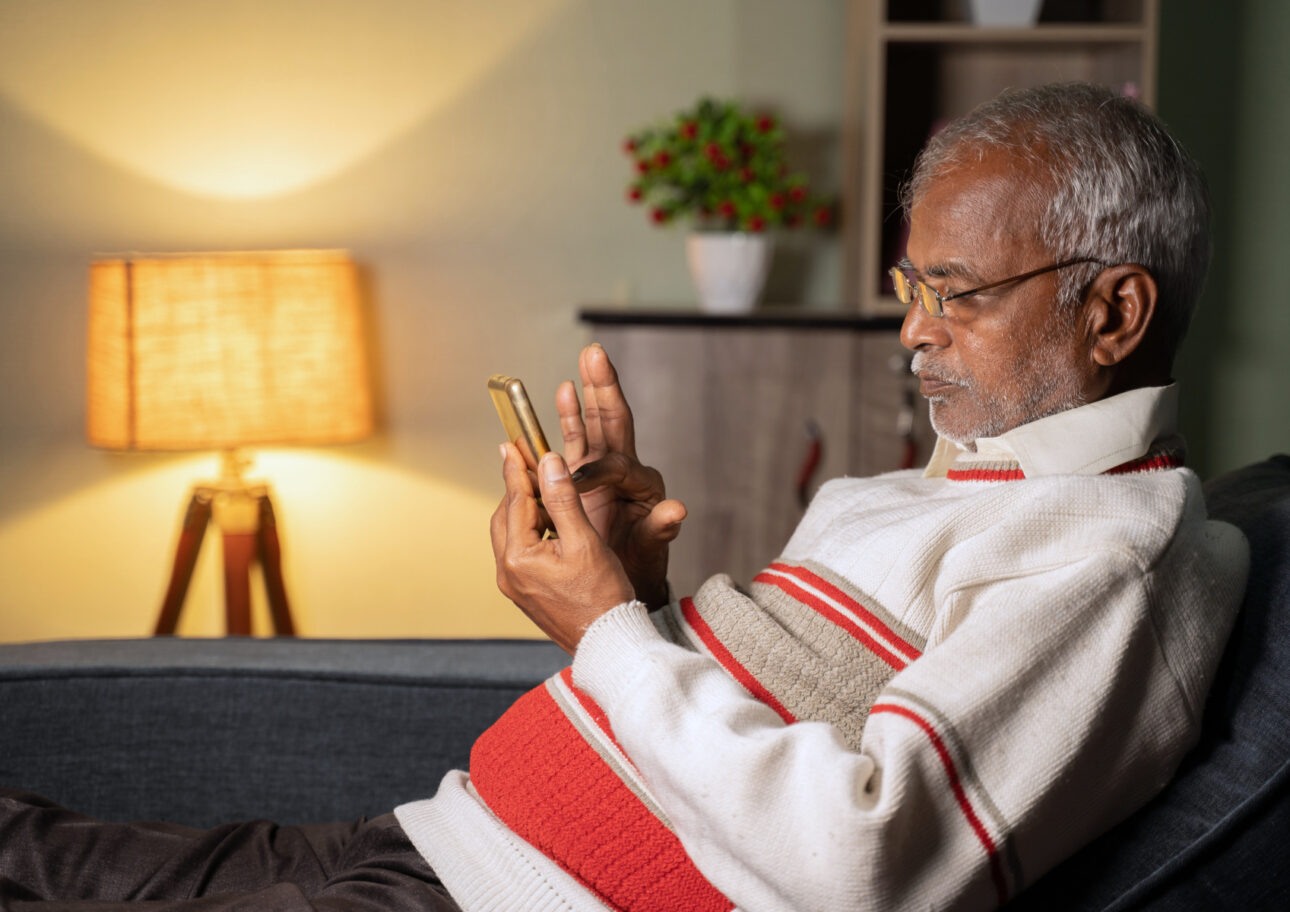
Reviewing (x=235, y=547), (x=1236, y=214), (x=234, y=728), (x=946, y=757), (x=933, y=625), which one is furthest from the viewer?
(x=1236, y=214)

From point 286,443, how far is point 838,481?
1.43 m

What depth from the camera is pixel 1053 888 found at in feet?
2.89

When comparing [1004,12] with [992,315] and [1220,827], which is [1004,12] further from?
[1220,827]

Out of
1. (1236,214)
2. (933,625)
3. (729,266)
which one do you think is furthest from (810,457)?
(933,625)

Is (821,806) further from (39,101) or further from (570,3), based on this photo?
(39,101)

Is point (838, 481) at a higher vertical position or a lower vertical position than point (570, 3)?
lower

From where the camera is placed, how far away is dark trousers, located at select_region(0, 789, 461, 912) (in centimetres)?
98

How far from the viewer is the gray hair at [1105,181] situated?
3.21 ft

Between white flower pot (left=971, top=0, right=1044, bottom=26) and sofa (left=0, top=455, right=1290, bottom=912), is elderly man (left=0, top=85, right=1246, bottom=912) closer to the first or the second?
sofa (left=0, top=455, right=1290, bottom=912)

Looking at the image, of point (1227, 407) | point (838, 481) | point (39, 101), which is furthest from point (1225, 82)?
point (39, 101)

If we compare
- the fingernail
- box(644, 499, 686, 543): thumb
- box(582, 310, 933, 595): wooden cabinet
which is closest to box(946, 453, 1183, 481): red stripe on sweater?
box(644, 499, 686, 543): thumb

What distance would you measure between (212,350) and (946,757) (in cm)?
185

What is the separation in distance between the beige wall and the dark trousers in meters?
1.67

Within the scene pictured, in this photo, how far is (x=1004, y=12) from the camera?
224 cm
